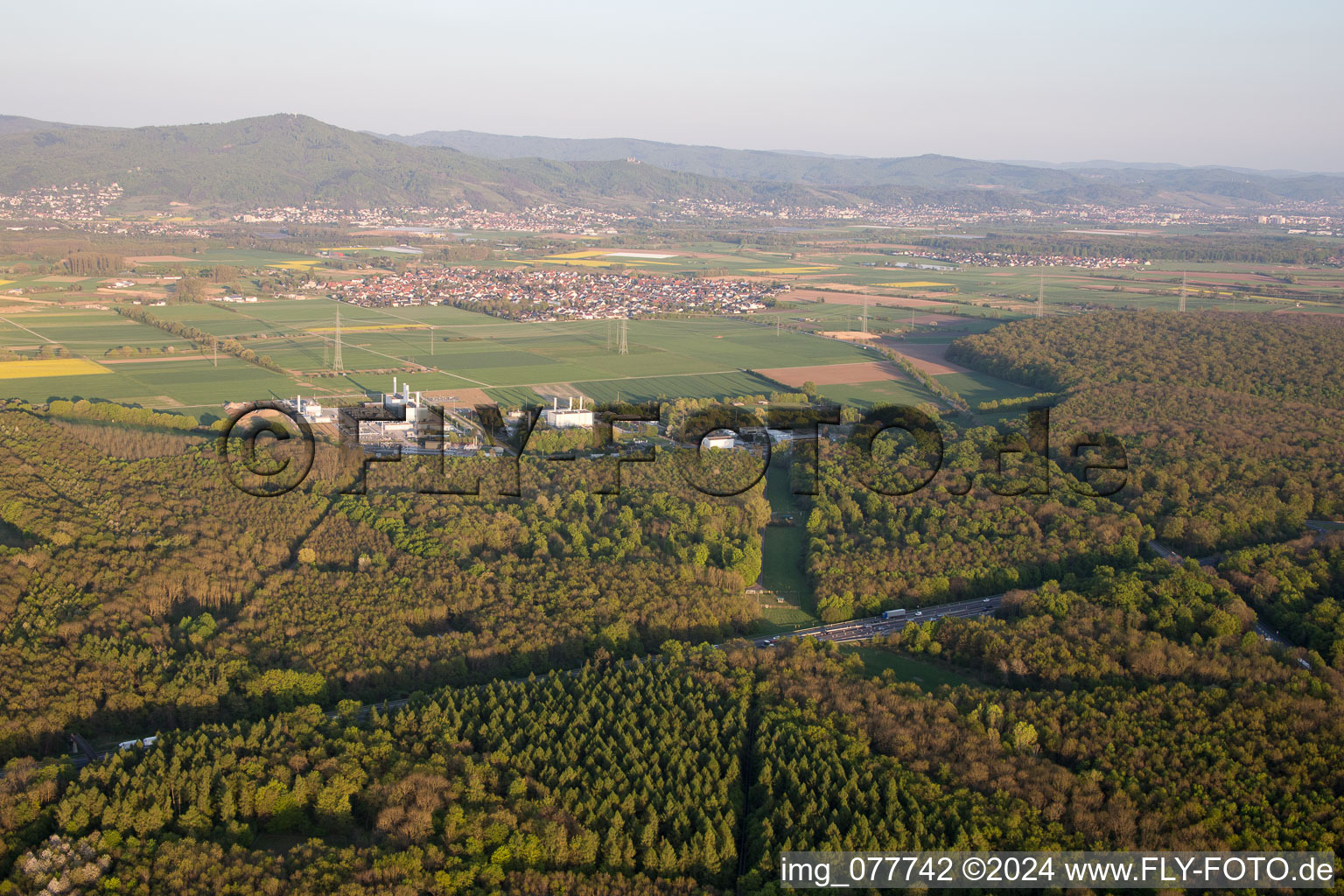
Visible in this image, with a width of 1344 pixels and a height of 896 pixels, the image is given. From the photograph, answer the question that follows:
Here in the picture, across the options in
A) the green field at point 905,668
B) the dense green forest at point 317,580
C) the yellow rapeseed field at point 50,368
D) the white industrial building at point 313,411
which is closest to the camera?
the dense green forest at point 317,580

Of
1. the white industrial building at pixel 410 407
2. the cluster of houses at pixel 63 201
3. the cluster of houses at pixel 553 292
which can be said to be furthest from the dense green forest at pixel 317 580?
the cluster of houses at pixel 63 201

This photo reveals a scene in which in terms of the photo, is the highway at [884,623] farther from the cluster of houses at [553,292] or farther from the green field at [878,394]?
the cluster of houses at [553,292]

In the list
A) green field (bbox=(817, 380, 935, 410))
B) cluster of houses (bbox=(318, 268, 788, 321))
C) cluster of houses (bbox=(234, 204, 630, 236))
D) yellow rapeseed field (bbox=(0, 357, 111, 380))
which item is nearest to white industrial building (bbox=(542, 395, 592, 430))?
green field (bbox=(817, 380, 935, 410))

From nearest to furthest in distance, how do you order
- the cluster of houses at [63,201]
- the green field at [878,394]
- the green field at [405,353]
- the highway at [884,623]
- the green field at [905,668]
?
the green field at [905,668]
the highway at [884,623]
the green field at [405,353]
the green field at [878,394]
the cluster of houses at [63,201]

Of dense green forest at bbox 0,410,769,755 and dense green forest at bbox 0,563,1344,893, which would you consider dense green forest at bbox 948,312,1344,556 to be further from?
dense green forest at bbox 0,410,769,755

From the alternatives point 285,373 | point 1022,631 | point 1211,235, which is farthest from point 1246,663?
point 1211,235
